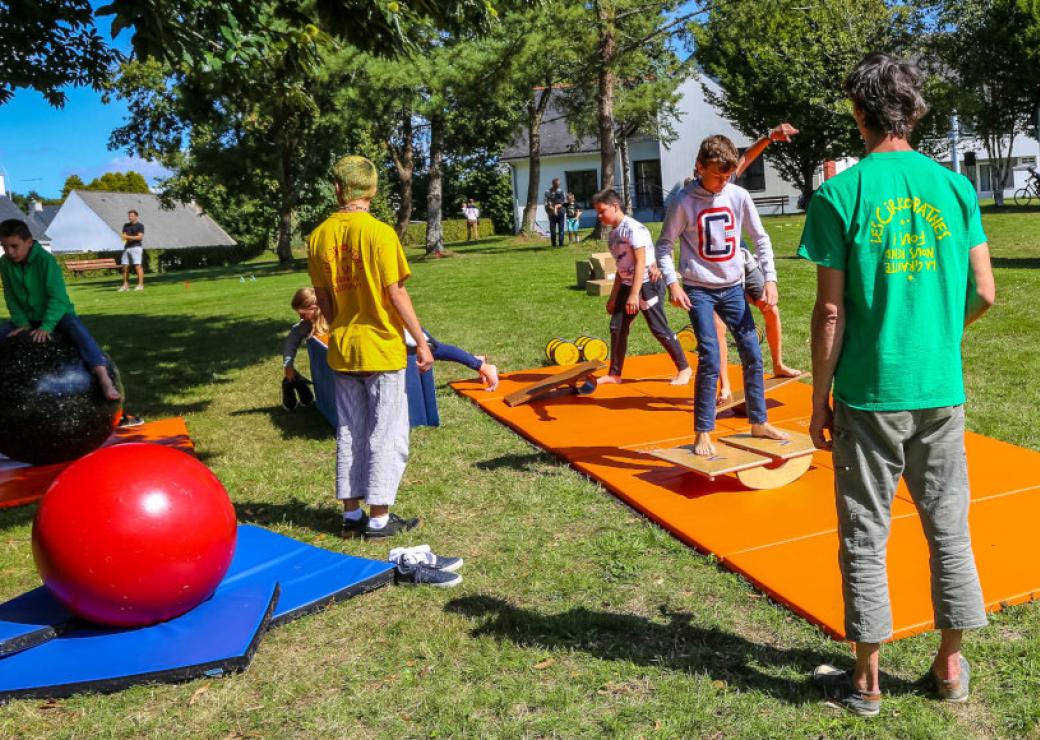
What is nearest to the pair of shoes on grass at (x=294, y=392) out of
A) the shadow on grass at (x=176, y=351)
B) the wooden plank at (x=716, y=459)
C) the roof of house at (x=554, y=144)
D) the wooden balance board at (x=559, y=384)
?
the shadow on grass at (x=176, y=351)

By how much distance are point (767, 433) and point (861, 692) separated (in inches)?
114

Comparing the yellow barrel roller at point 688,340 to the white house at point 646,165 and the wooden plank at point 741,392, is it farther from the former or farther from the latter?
the white house at point 646,165

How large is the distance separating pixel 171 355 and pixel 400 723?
37.1 ft

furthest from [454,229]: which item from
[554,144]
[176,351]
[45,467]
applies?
[45,467]

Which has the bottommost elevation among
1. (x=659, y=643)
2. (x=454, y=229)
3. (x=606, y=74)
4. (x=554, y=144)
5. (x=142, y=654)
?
(x=659, y=643)

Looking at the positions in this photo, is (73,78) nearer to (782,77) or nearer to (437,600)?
(437,600)

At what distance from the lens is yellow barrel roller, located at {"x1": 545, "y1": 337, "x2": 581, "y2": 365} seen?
10398 millimetres

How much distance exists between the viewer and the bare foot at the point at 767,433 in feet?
19.9

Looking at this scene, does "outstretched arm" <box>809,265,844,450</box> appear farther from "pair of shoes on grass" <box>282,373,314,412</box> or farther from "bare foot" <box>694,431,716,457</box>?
"pair of shoes on grass" <box>282,373,314,412</box>

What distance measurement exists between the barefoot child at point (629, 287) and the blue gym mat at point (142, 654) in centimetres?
465

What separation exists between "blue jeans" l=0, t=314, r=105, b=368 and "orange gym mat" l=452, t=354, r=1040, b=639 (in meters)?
3.34

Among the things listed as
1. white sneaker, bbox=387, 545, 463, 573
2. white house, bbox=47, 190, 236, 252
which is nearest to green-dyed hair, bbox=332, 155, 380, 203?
white sneaker, bbox=387, 545, 463, 573

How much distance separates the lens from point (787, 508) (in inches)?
210

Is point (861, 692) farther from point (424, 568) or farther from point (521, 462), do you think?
point (521, 462)
